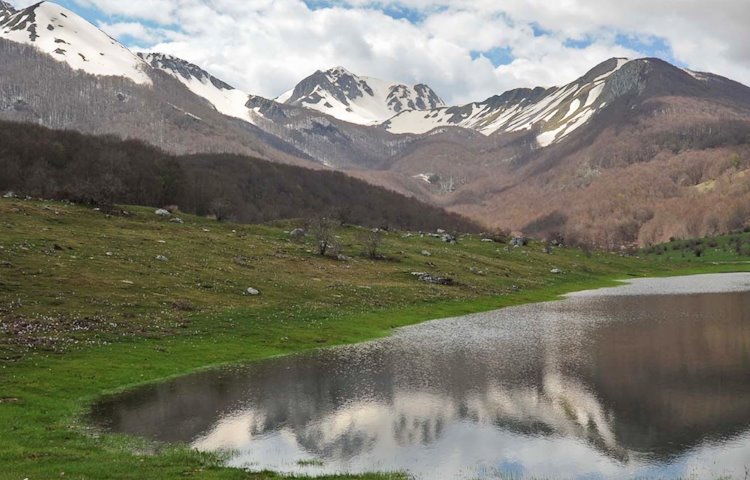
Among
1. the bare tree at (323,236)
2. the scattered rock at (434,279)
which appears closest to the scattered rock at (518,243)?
the bare tree at (323,236)

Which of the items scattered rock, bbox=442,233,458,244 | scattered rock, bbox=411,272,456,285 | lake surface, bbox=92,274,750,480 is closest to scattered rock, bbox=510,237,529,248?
scattered rock, bbox=442,233,458,244

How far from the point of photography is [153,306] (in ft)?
189

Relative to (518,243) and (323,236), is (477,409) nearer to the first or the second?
(323,236)

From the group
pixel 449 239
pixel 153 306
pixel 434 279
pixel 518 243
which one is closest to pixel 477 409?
pixel 153 306

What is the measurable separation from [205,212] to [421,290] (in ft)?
411

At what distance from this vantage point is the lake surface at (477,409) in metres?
25.8

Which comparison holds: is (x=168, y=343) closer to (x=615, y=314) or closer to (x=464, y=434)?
(x=464, y=434)

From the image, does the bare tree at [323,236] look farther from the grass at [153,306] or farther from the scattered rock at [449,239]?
the scattered rock at [449,239]

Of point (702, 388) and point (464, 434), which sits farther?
point (702, 388)

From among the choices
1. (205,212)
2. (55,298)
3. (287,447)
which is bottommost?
(287,447)

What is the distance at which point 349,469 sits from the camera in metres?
25.0

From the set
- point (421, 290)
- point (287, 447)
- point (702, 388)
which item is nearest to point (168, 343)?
point (287, 447)

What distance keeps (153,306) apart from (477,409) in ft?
118

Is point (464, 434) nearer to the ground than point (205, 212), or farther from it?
nearer to the ground
